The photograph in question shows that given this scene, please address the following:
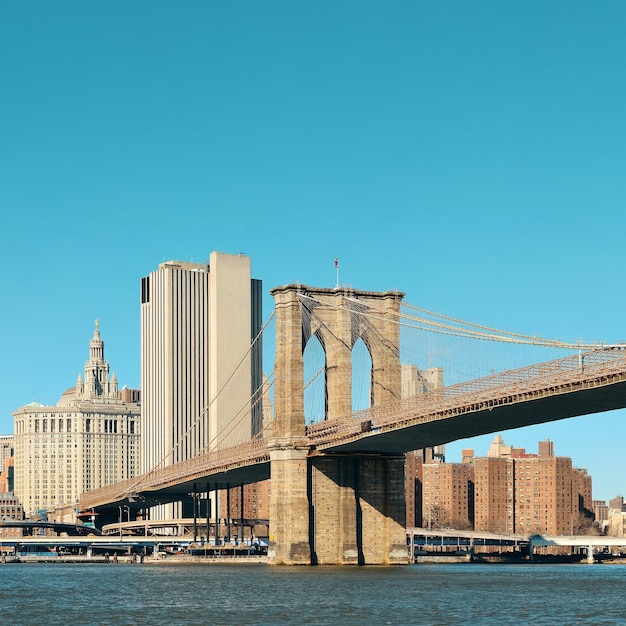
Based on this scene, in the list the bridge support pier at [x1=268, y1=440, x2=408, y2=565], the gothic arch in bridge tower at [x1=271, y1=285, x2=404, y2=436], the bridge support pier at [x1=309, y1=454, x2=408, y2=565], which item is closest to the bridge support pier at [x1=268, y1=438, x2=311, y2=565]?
the bridge support pier at [x1=268, y1=440, x2=408, y2=565]

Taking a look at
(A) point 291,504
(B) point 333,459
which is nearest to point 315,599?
(A) point 291,504

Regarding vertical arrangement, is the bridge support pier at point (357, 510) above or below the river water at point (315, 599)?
above

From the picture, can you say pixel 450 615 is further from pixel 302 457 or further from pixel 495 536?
pixel 495 536

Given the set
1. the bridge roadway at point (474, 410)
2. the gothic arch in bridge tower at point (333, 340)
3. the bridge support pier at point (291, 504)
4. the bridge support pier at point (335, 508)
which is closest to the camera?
the bridge roadway at point (474, 410)

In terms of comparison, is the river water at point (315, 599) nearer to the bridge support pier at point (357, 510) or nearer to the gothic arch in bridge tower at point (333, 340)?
the bridge support pier at point (357, 510)

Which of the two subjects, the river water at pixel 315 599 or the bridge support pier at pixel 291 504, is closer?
the river water at pixel 315 599

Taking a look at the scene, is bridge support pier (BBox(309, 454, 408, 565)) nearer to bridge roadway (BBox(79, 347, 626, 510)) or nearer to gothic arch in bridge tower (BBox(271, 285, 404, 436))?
bridge roadway (BBox(79, 347, 626, 510))

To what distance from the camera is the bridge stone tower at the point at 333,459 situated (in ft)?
319

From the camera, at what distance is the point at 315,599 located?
6338 centimetres

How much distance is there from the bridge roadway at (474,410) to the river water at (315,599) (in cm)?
856

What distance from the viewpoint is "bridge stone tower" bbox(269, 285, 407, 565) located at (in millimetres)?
97312

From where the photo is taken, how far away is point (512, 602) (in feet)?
205

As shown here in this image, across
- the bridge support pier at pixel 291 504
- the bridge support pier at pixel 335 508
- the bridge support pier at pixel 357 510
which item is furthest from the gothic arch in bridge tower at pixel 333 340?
the bridge support pier at pixel 357 510

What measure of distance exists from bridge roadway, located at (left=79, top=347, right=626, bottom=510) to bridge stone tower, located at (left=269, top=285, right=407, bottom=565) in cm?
174
